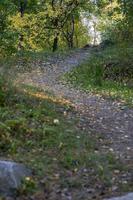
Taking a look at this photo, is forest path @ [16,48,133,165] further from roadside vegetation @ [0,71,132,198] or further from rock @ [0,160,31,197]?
rock @ [0,160,31,197]

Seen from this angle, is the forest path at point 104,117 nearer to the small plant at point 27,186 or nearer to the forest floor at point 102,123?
the forest floor at point 102,123

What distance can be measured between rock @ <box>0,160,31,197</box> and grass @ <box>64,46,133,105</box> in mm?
7401

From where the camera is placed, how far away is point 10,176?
662cm

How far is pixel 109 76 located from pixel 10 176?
44.9 ft

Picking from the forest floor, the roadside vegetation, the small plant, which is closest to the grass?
the forest floor

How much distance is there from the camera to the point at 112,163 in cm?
784

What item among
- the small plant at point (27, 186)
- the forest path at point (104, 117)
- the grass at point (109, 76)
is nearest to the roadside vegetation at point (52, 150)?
the small plant at point (27, 186)

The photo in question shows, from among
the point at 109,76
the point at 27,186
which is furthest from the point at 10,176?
the point at 109,76

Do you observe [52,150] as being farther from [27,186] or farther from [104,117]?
[104,117]

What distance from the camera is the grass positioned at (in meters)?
15.6

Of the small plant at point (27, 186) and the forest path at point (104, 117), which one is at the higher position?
the forest path at point (104, 117)

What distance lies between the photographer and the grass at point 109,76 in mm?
15563

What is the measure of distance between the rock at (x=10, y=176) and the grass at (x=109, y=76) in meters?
7.40

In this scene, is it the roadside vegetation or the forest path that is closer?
the roadside vegetation
